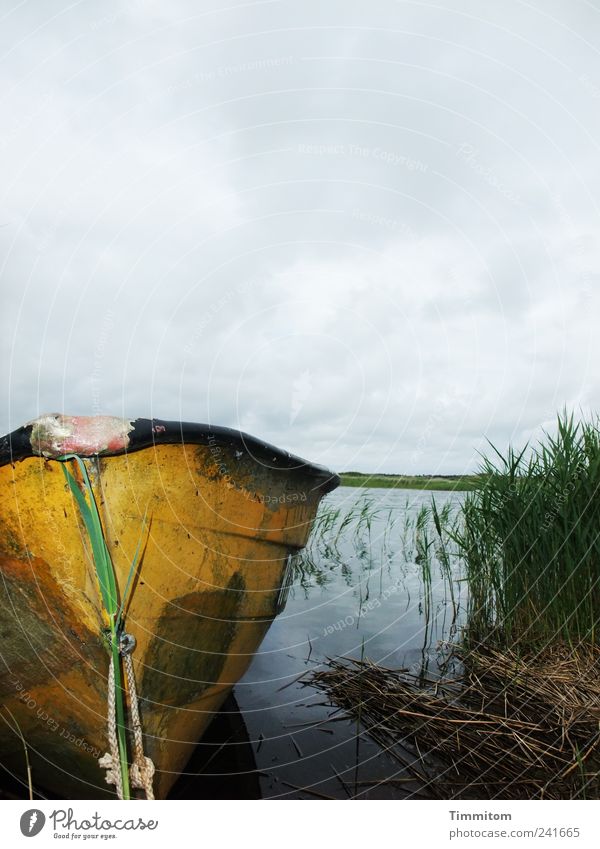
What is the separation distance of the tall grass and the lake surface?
1044 millimetres

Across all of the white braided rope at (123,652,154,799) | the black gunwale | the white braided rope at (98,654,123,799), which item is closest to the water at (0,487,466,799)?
the white braided rope at (123,652,154,799)

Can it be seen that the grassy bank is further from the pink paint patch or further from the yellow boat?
the pink paint patch

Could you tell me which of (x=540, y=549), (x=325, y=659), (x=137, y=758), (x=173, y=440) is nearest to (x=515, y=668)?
(x=540, y=549)

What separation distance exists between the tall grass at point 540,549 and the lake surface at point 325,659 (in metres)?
1.04

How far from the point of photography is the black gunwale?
2.62m

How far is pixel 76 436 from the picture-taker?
259 cm

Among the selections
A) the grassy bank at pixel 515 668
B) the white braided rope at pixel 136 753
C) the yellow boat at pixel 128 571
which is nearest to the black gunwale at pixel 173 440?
the yellow boat at pixel 128 571

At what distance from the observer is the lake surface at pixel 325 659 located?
11.7 feet

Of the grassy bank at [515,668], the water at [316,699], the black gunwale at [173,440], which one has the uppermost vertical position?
the black gunwale at [173,440]

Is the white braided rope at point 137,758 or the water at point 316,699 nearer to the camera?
the white braided rope at point 137,758

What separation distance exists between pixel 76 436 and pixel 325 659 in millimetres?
4182

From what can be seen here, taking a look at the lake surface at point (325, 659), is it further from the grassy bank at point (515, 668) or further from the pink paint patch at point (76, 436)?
the pink paint patch at point (76, 436)

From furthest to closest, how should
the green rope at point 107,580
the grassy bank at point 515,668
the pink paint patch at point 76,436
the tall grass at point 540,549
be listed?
1. the tall grass at point 540,549
2. the grassy bank at point 515,668
3. the pink paint patch at point 76,436
4. the green rope at point 107,580

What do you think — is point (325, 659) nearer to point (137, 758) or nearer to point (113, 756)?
point (137, 758)
